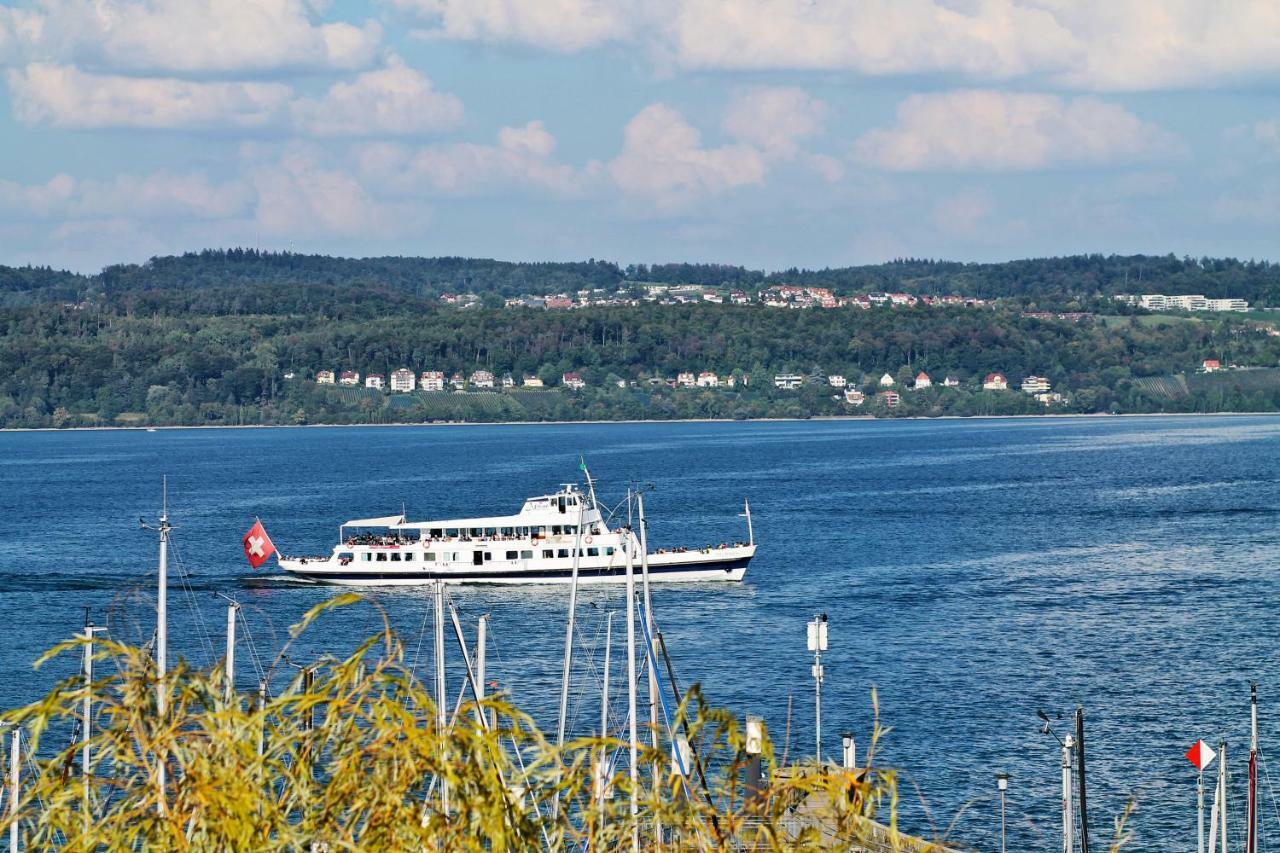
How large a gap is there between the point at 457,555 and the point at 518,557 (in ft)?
12.4

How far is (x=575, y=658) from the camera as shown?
78438mm

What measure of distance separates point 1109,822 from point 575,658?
31775mm

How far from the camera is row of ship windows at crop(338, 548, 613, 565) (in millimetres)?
107000

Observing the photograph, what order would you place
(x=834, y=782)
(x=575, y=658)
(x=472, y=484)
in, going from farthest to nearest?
(x=472, y=484) → (x=575, y=658) → (x=834, y=782)

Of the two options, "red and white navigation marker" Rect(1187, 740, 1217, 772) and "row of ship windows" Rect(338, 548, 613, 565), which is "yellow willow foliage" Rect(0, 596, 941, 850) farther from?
"row of ship windows" Rect(338, 548, 613, 565)

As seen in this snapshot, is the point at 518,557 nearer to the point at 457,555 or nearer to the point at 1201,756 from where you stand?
the point at 457,555

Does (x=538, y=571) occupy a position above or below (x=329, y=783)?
below

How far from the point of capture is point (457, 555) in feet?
355

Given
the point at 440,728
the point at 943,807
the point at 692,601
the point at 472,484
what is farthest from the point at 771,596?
the point at 472,484

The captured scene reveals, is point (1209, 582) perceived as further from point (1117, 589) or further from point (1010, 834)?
point (1010, 834)

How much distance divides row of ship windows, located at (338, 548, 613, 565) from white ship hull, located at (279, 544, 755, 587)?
470mm

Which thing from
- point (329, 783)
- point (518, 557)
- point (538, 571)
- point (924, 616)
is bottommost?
point (924, 616)

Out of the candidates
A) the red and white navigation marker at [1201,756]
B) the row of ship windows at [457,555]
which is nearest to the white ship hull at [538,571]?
the row of ship windows at [457,555]

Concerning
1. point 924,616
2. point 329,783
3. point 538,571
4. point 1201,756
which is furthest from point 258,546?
point 329,783
